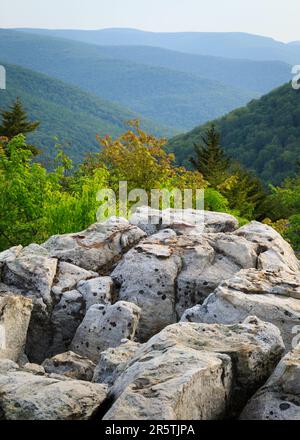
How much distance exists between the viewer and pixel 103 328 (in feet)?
36.9

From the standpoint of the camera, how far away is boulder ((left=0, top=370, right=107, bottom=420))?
682cm

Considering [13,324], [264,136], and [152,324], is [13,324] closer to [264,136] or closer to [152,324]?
[152,324]

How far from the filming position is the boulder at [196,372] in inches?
261

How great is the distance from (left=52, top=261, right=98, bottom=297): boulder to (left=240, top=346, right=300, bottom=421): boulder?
6004 mm

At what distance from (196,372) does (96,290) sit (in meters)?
5.95

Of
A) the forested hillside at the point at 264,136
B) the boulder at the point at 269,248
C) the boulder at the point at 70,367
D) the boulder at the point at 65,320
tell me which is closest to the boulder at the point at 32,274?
the boulder at the point at 65,320

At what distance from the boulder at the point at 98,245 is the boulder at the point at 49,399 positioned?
686cm

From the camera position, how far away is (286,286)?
461 inches

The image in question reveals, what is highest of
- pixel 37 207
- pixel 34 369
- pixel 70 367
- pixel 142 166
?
pixel 34 369

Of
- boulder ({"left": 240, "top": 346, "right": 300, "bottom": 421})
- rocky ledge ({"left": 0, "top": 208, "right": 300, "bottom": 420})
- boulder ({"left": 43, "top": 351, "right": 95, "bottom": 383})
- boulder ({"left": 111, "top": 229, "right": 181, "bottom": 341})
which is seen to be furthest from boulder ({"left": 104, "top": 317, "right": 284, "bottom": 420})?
boulder ({"left": 111, "top": 229, "right": 181, "bottom": 341})

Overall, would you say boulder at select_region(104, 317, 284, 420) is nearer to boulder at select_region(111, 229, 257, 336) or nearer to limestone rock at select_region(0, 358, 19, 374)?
limestone rock at select_region(0, 358, 19, 374)

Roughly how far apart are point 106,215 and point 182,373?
50.0 feet

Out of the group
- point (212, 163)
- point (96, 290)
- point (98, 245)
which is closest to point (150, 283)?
point (96, 290)

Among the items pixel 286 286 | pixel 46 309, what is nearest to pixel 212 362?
pixel 286 286
